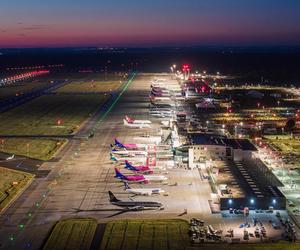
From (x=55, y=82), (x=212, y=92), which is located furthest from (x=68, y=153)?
(x=55, y=82)

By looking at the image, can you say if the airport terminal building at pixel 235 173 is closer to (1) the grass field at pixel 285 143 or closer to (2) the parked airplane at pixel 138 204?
(2) the parked airplane at pixel 138 204

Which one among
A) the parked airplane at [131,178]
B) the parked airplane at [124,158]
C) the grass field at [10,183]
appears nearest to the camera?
the grass field at [10,183]

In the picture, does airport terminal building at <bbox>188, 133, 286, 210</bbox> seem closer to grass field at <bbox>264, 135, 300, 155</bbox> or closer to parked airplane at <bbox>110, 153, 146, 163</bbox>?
parked airplane at <bbox>110, 153, 146, 163</bbox>

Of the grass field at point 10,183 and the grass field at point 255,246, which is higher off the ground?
the grass field at point 255,246

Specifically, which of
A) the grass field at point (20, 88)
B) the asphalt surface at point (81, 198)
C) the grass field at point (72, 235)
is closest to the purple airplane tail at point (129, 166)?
the asphalt surface at point (81, 198)

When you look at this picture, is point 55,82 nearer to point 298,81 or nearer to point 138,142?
point 298,81

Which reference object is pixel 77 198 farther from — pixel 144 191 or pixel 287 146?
pixel 287 146
